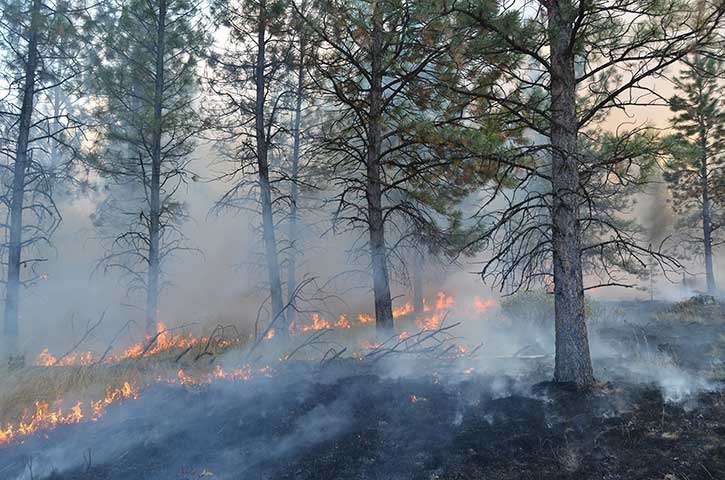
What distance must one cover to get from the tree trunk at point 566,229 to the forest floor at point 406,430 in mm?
537

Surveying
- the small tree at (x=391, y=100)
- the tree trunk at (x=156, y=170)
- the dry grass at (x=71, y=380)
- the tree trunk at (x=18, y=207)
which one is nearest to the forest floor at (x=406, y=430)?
the dry grass at (x=71, y=380)

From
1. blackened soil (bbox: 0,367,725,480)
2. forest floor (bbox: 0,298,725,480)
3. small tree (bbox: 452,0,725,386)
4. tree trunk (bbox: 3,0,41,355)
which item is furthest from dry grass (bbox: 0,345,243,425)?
small tree (bbox: 452,0,725,386)

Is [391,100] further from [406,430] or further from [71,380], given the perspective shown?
[71,380]

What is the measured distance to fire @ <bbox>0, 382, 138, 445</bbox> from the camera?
6.29m

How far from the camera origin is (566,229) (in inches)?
278

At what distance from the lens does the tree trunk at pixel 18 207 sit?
10.3 meters

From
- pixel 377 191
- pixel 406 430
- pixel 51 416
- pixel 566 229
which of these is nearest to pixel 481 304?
pixel 377 191

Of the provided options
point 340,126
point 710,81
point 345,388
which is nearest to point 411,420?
point 345,388

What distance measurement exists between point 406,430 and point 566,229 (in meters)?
4.28

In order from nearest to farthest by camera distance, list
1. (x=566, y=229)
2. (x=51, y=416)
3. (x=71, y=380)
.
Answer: (x=51, y=416), (x=566, y=229), (x=71, y=380)

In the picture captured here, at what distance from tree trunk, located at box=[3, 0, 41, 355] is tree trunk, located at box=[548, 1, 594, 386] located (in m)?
12.2

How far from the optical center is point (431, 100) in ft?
35.0

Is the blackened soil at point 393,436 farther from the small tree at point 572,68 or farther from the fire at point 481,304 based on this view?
the fire at point 481,304

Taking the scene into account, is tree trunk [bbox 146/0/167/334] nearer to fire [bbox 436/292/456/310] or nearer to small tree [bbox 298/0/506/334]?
small tree [bbox 298/0/506/334]
